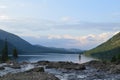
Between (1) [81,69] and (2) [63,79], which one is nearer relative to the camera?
(2) [63,79]

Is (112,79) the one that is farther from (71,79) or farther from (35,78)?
(35,78)

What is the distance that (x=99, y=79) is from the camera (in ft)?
207

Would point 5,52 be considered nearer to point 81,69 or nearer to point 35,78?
point 81,69

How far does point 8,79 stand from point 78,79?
17082 mm

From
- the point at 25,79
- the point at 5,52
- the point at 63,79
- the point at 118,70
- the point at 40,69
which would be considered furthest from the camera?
the point at 5,52

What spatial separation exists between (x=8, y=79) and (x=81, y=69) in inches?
1822

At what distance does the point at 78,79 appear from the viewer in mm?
62531

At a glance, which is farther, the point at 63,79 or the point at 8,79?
the point at 63,79

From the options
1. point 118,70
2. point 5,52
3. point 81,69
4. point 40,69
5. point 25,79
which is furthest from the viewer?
point 5,52

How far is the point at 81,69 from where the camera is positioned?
308 ft

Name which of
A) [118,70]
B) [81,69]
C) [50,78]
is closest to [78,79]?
[50,78]

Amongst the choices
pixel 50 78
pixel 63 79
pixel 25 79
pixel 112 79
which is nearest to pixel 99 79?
pixel 112 79

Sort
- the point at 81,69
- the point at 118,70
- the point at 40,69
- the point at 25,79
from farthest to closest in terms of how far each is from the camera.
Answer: the point at 81,69, the point at 118,70, the point at 40,69, the point at 25,79

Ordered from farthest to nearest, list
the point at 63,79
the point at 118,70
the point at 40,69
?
the point at 118,70 < the point at 40,69 < the point at 63,79
